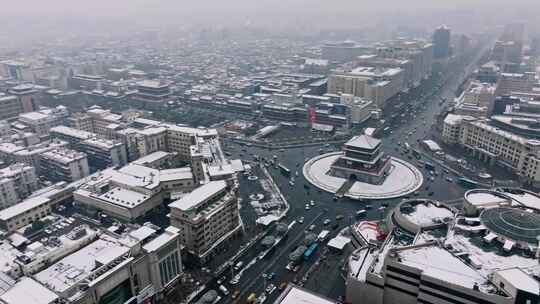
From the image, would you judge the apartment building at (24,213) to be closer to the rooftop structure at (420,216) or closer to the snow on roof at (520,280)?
the rooftop structure at (420,216)

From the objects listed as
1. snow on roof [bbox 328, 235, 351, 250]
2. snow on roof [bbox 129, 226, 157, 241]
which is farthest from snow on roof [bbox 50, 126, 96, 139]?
snow on roof [bbox 328, 235, 351, 250]

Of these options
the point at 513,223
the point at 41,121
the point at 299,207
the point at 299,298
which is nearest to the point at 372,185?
the point at 299,207

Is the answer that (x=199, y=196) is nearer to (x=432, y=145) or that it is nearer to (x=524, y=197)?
(x=524, y=197)

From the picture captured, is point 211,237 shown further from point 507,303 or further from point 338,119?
point 338,119

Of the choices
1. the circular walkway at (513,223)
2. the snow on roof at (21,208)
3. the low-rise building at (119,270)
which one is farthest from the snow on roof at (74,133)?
the circular walkway at (513,223)

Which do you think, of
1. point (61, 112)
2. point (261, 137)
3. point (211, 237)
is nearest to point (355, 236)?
point (211, 237)

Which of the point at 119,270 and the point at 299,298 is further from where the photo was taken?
the point at 119,270
